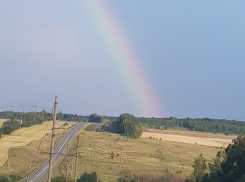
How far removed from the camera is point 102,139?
3450 inches

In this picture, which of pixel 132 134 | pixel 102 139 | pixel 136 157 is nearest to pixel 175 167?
pixel 136 157

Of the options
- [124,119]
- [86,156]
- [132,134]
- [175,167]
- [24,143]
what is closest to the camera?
[175,167]

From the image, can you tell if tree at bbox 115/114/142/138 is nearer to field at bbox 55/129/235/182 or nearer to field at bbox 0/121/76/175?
field at bbox 55/129/235/182

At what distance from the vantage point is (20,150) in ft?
237

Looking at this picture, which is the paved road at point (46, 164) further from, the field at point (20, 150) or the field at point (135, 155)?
the field at point (135, 155)

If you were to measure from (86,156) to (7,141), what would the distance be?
19.8m

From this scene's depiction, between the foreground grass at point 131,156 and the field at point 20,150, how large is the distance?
533 centimetres

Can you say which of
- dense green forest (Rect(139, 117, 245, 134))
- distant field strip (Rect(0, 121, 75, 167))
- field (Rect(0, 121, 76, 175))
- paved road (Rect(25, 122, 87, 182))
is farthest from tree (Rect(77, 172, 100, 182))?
dense green forest (Rect(139, 117, 245, 134))

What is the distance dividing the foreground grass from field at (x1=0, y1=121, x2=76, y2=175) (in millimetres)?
5332

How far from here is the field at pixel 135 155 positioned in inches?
2406

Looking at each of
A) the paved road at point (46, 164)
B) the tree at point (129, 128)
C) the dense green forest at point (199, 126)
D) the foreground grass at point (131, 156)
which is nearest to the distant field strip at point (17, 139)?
the paved road at point (46, 164)

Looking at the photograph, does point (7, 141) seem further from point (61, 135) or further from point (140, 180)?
point (140, 180)

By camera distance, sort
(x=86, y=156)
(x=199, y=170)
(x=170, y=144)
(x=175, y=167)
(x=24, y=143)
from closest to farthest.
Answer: (x=199, y=170), (x=175, y=167), (x=86, y=156), (x=24, y=143), (x=170, y=144)

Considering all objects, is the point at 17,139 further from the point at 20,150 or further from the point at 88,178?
the point at 88,178
